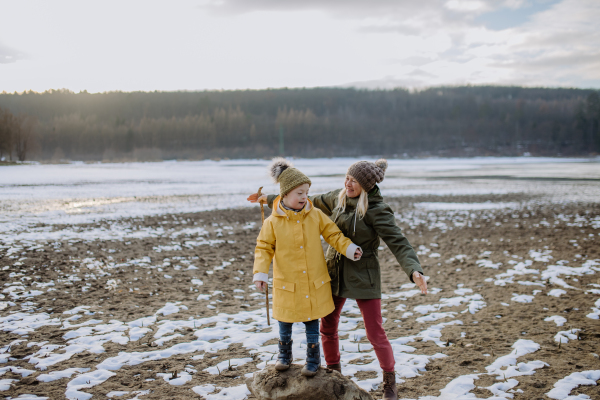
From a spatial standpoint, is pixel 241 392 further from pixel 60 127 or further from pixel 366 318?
pixel 60 127

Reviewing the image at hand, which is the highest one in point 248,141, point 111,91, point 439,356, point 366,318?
point 111,91

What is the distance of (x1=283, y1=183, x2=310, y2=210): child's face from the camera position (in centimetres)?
296

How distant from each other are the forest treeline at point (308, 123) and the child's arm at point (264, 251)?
82.3m

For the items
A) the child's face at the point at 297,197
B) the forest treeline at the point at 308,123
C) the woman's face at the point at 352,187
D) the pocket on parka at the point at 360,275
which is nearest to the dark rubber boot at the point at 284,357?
the pocket on parka at the point at 360,275

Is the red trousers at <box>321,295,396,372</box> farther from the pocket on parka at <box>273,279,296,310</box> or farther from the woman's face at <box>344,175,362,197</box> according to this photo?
the woman's face at <box>344,175,362,197</box>

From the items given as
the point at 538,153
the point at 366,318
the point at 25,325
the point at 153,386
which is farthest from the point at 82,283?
the point at 538,153

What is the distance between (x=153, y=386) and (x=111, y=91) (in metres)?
171

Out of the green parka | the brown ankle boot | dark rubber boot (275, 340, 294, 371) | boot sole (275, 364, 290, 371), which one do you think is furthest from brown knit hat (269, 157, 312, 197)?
the brown ankle boot

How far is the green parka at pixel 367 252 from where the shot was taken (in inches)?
121

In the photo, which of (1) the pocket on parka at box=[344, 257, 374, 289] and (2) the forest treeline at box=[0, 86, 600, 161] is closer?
(1) the pocket on parka at box=[344, 257, 374, 289]

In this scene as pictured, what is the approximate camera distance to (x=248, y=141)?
4592 inches

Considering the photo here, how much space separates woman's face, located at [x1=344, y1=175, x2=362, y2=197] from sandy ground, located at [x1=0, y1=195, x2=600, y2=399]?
5.52 ft

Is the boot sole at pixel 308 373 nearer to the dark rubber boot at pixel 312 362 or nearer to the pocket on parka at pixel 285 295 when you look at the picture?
the dark rubber boot at pixel 312 362

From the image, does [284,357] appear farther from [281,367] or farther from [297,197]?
[297,197]
